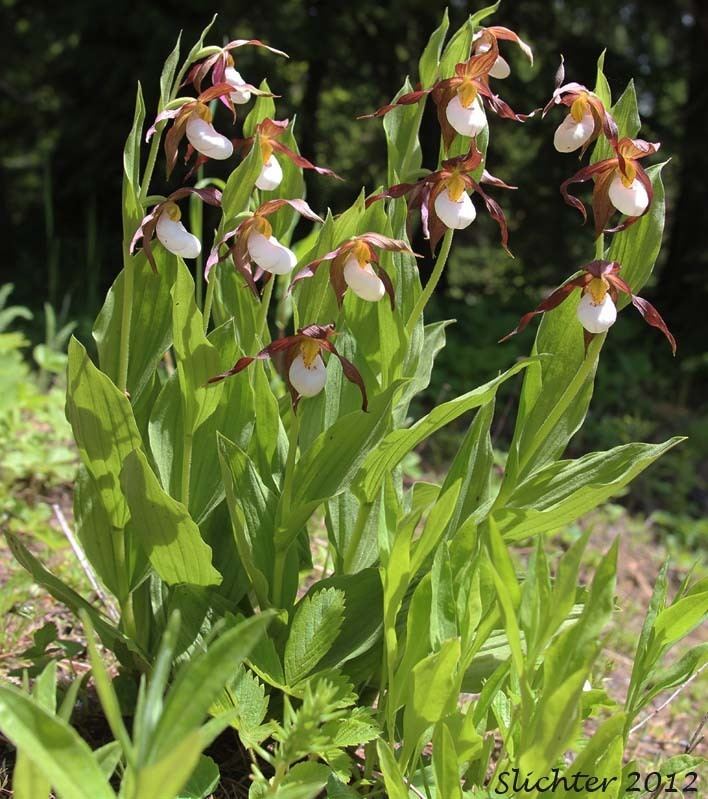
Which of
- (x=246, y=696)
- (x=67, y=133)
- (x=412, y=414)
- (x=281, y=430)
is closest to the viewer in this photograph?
(x=246, y=696)

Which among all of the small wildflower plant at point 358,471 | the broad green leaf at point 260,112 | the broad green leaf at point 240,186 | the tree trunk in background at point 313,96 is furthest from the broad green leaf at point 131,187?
the tree trunk in background at point 313,96

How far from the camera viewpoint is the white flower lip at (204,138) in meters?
1.16

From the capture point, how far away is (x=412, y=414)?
12.4 feet

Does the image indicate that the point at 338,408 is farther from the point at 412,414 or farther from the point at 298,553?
the point at 412,414

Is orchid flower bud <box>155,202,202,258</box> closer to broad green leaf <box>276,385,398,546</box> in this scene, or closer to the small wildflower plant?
the small wildflower plant

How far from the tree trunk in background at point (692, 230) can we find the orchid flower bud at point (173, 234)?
4593 millimetres

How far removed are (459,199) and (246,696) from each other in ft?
2.38

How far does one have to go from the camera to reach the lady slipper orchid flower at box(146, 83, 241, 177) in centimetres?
116

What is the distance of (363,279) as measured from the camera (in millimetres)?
1103

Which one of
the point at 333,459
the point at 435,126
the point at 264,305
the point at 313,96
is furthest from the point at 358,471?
the point at 313,96

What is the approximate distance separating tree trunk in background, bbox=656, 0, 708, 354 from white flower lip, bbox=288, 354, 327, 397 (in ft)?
15.1

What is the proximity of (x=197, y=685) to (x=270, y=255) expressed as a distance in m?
0.57

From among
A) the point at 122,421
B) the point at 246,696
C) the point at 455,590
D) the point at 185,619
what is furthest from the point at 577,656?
the point at 122,421

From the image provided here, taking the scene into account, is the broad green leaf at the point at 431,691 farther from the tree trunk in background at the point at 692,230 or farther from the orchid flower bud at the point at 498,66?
the tree trunk in background at the point at 692,230
